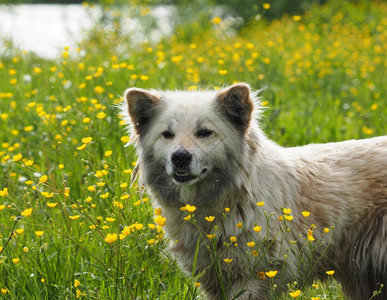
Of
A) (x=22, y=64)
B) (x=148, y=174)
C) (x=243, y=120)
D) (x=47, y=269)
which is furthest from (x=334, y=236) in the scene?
(x=22, y=64)

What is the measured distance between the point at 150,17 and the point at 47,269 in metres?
7.57

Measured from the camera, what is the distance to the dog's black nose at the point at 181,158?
11.0 feet

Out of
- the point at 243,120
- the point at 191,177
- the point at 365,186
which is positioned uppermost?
the point at 243,120

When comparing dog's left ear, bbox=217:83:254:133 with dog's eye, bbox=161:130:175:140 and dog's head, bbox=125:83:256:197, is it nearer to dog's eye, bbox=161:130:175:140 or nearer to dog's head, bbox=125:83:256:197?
dog's head, bbox=125:83:256:197

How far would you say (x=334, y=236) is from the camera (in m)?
3.65

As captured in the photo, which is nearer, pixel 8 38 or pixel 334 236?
pixel 334 236

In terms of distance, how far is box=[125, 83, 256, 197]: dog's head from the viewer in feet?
11.3

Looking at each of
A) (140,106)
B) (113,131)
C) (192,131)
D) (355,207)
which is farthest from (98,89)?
(355,207)

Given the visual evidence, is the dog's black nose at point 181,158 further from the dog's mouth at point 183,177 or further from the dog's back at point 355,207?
the dog's back at point 355,207

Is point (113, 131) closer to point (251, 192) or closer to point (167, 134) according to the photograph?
point (167, 134)

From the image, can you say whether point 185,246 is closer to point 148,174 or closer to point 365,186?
point 148,174

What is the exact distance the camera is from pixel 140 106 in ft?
Answer: 12.7

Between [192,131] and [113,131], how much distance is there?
5.55 feet

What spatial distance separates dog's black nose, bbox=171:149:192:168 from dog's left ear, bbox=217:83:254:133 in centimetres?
48
